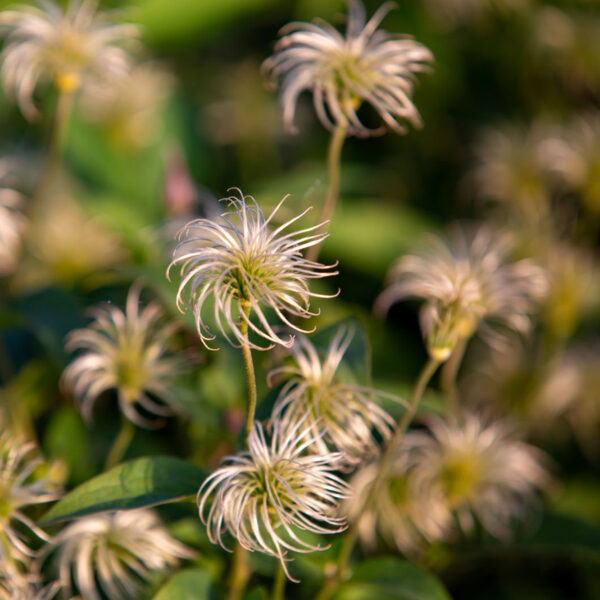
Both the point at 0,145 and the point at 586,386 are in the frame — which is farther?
the point at 0,145

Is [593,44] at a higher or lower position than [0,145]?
higher

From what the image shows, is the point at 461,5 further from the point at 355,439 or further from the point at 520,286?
the point at 355,439

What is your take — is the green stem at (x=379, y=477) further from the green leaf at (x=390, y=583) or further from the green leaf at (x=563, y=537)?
the green leaf at (x=563, y=537)

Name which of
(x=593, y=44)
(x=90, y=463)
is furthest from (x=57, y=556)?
(x=593, y=44)

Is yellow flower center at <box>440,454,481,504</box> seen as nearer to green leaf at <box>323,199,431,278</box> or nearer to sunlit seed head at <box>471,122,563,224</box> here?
green leaf at <box>323,199,431,278</box>

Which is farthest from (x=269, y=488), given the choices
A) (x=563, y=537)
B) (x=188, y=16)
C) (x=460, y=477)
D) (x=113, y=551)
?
(x=188, y=16)

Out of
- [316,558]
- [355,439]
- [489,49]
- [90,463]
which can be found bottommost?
[90,463]

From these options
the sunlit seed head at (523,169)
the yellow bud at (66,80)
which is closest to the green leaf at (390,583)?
the yellow bud at (66,80)
